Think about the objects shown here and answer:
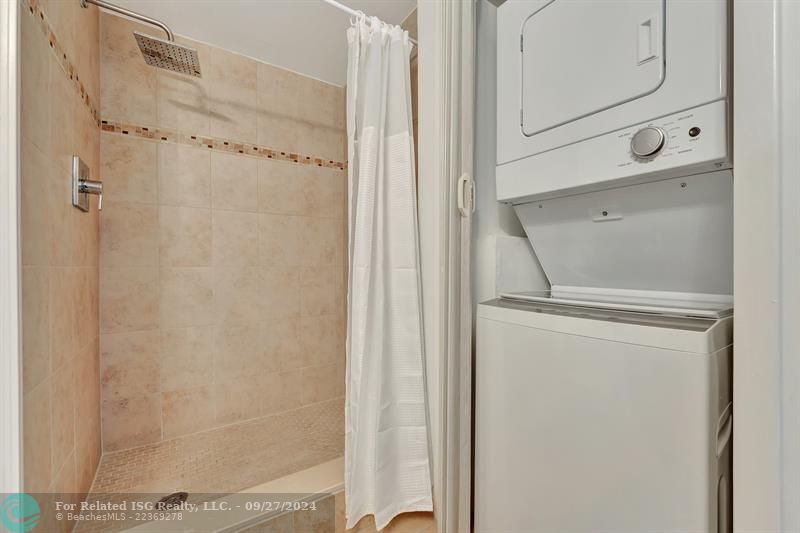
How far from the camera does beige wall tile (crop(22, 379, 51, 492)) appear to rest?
0.73 meters

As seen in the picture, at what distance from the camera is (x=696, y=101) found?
659 millimetres

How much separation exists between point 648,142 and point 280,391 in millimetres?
2084

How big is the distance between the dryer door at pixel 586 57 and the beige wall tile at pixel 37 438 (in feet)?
4.70

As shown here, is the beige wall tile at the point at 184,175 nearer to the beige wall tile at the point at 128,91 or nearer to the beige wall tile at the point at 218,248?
the beige wall tile at the point at 218,248

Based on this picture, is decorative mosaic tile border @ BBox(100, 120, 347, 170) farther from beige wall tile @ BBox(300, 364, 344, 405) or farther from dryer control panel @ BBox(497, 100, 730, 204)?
dryer control panel @ BBox(497, 100, 730, 204)

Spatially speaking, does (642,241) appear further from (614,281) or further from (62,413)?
(62,413)

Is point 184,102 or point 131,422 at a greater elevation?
point 184,102

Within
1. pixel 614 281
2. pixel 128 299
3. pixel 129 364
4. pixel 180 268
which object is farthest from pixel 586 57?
pixel 129 364

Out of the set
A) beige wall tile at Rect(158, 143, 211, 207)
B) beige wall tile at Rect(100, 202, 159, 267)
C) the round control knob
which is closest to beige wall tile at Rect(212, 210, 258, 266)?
beige wall tile at Rect(158, 143, 211, 207)

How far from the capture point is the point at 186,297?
1.76 metres

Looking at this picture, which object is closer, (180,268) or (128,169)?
(128,169)

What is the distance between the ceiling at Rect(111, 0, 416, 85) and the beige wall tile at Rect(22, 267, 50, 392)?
1.38 metres

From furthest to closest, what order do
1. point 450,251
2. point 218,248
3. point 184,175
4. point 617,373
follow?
point 218,248 < point 184,175 < point 450,251 < point 617,373

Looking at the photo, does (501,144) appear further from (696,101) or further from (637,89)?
(696,101)
